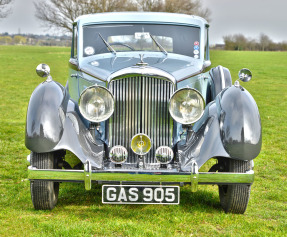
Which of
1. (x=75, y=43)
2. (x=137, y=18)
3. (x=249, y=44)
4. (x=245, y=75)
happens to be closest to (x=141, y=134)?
(x=245, y=75)

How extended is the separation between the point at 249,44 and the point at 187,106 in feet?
239

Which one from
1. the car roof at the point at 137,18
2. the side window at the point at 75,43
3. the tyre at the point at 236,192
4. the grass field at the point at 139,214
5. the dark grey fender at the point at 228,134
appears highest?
the car roof at the point at 137,18

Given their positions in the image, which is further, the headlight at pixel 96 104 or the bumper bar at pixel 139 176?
the headlight at pixel 96 104

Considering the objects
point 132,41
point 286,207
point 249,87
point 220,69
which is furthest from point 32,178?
point 249,87

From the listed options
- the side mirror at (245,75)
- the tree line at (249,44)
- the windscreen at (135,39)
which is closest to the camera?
the side mirror at (245,75)

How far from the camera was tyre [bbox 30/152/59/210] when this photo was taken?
404cm

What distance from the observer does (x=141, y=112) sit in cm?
436

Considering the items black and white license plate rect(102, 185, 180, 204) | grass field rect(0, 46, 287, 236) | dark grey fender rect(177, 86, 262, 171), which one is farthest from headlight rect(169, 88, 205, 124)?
grass field rect(0, 46, 287, 236)

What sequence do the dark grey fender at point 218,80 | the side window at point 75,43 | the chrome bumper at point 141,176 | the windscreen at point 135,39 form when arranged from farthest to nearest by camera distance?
1. the side window at point 75,43
2. the dark grey fender at point 218,80
3. the windscreen at point 135,39
4. the chrome bumper at point 141,176

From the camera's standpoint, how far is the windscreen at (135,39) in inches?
211

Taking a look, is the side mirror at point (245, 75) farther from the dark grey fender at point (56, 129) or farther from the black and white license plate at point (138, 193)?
the dark grey fender at point (56, 129)

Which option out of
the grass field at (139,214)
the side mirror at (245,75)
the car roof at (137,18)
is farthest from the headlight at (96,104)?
the car roof at (137,18)

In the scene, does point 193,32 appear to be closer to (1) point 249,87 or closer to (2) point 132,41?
(2) point 132,41

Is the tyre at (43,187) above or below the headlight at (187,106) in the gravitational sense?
below
